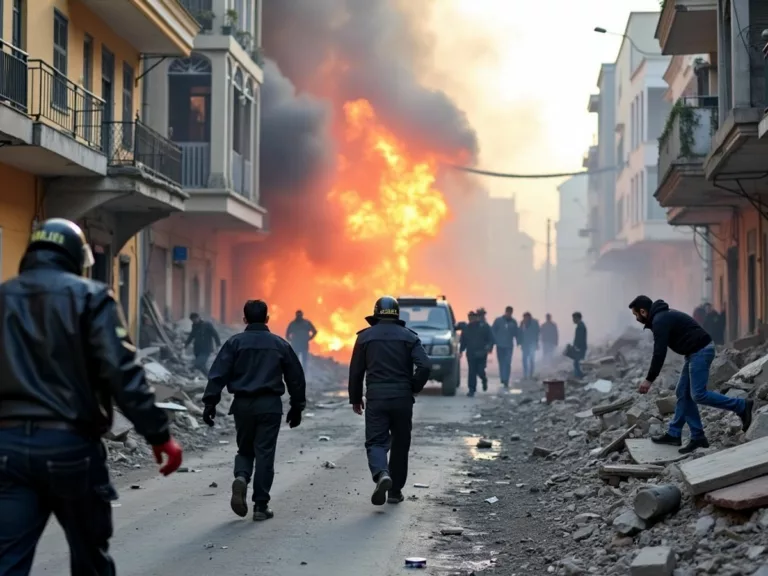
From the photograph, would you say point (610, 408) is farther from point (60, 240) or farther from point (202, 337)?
point (202, 337)

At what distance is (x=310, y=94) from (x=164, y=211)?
52.0 feet

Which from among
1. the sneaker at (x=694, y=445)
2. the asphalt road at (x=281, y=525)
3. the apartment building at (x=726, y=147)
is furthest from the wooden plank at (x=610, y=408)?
the apartment building at (x=726, y=147)

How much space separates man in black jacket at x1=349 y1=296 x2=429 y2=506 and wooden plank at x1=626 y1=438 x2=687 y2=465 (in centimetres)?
214

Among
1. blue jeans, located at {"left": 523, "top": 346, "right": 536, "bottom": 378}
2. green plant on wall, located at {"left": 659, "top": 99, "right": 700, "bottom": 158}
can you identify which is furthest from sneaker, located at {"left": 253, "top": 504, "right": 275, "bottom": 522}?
blue jeans, located at {"left": 523, "top": 346, "right": 536, "bottom": 378}

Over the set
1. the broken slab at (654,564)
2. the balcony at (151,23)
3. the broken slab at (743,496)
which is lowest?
the broken slab at (654,564)

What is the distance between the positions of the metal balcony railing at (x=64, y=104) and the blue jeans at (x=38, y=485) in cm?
1182

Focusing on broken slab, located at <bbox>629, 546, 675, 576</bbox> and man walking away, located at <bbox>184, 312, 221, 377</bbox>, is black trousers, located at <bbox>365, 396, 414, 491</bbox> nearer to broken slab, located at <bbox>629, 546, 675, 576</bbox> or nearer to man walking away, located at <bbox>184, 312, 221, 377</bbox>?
broken slab, located at <bbox>629, 546, 675, 576</bbox>

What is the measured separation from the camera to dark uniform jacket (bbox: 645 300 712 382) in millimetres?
10905

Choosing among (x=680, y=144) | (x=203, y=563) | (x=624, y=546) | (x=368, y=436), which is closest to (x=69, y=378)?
(x=203, y=563)

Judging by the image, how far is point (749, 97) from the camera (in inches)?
674

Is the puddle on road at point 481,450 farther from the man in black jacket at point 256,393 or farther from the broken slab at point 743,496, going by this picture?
the broken slab at point 743,496

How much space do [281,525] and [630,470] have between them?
3.09 metres

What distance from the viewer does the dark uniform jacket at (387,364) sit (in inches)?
394

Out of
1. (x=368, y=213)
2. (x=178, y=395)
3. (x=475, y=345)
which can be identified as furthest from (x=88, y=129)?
(x=368, y=213)
